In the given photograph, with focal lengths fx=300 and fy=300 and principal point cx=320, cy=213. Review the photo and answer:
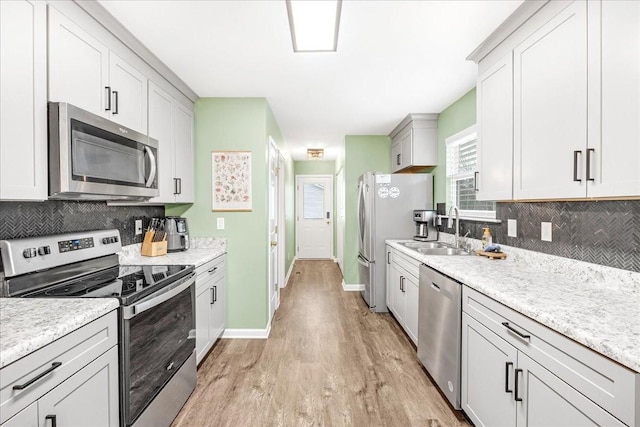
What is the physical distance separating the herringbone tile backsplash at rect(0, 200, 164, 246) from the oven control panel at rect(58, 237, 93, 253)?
0.12 m

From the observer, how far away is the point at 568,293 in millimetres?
1417

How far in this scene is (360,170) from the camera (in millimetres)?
A: 4684

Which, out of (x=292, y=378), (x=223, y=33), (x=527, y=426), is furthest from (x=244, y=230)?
(x=527, y=426)

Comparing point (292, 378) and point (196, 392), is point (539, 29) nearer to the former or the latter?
point (292, 378)

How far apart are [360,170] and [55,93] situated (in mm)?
3755

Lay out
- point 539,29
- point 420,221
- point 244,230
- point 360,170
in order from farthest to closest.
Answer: point 360,170, point 420,221, point 244,230, point 539,29

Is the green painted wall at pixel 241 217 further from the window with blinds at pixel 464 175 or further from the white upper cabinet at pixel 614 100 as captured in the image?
the white upper cabinet at pixel 614 100

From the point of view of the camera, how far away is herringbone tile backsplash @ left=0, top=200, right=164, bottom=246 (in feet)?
5.12

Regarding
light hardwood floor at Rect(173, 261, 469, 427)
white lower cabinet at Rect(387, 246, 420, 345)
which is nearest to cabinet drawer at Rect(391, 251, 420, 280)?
white lower cabinet at Rect(387, 246, 420, 345)

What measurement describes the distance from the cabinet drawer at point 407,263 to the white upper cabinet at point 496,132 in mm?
815

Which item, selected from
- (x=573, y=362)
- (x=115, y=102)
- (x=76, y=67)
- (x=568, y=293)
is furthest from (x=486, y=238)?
(x=76, y=67)

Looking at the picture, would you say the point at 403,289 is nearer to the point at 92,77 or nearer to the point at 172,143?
the point at 172,143

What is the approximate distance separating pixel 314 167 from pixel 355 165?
110 inches

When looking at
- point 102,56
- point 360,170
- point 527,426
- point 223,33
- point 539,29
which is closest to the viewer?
point 527,426
